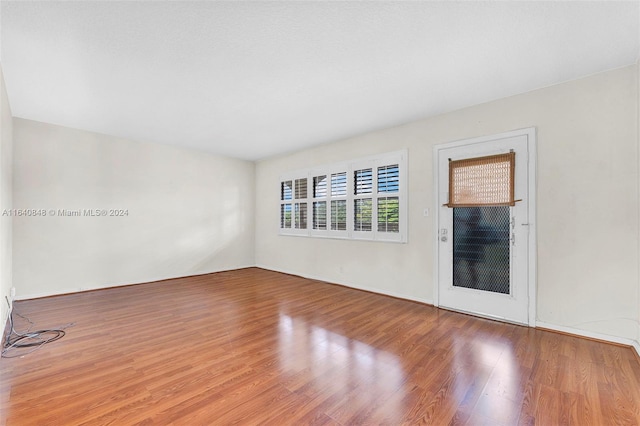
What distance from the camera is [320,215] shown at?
5344 mm

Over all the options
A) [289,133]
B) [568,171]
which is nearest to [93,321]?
[289,133]

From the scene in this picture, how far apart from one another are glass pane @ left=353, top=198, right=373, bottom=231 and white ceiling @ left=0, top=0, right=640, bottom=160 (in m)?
1.41

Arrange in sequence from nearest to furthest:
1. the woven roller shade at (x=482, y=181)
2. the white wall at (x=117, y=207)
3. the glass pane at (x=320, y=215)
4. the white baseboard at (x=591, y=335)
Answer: the white baseboard at (x=591, y=335) → the woven roller shade at (x=482, y=181) → the white wall at (x=117, y=207) → the glass pane at (x=320, y=215)

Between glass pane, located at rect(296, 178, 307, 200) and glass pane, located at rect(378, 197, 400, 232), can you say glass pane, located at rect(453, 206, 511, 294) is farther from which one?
glass pane, located at rect(296, 178, 307, 200)

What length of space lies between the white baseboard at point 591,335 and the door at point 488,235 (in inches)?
5.9

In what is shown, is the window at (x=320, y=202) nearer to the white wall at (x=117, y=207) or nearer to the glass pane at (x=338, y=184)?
the glass pane at (x=338, y=184)

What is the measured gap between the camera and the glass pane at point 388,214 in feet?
13.6

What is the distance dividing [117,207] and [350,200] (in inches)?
157

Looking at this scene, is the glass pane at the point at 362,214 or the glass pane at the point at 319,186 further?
the glass pane at the point at 319,186

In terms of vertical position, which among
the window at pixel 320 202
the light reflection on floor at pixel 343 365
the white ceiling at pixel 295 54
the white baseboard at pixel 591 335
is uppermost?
the white ceiling at pixel 295 54

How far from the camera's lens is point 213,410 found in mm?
1688

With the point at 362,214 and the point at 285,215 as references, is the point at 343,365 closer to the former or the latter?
the point at 362,214

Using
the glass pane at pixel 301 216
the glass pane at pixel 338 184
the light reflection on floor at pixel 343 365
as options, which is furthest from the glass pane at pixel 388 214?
the light reflection on floor at pixel 343 365

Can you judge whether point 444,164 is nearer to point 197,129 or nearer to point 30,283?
point 197,129
